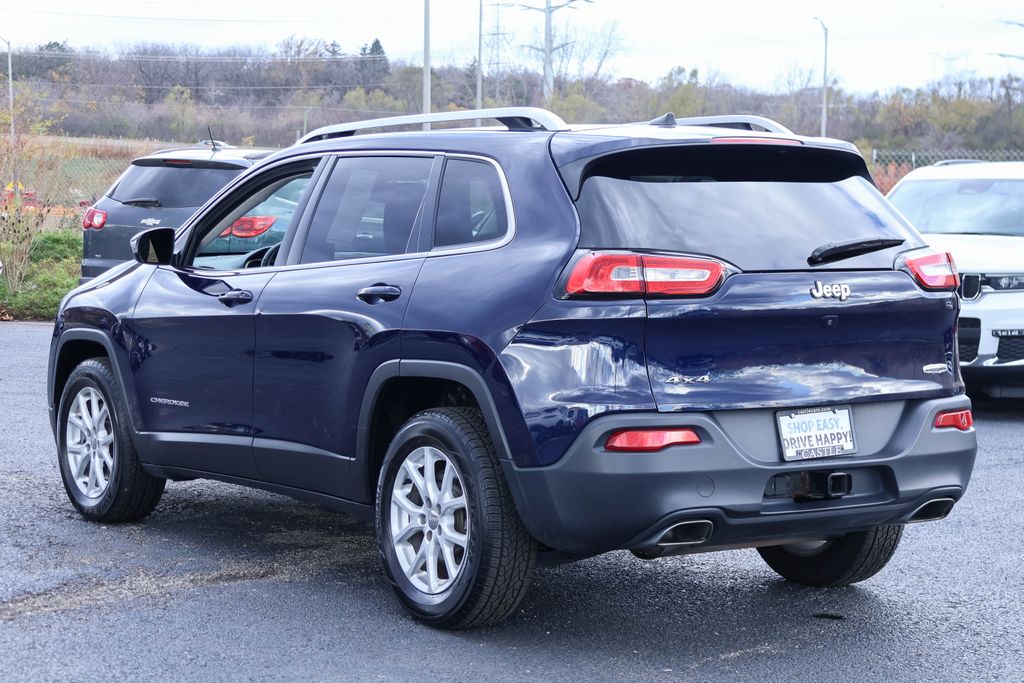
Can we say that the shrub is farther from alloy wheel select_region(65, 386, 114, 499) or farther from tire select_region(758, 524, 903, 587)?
tire select_region(758, 524, 903, 587)

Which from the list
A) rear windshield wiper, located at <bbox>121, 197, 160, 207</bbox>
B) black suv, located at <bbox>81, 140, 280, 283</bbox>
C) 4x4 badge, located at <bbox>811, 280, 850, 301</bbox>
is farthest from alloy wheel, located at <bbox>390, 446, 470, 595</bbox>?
rear windshield wiper, located at <bbox>121, 197, 160, 207</bbox>

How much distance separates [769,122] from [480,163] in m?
1.21

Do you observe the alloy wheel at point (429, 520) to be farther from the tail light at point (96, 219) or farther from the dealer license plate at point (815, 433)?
the tail light at point (96, 219)

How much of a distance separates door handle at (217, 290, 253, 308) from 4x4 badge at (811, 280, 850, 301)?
238cm

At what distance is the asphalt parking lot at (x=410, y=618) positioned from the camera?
469 cm

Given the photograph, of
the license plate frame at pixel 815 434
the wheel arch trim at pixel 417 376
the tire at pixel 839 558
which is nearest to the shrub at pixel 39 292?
the wheel arch trim at pixel 417 376

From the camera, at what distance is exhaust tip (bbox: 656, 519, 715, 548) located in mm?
Result: 4516

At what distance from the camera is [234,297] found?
19.5 feet

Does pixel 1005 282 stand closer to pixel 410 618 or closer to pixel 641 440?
pixel 410 618

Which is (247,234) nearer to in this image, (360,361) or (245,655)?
(360,361)

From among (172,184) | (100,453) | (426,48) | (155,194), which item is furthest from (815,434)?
(426,48)

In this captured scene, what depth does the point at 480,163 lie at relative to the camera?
5.16 m

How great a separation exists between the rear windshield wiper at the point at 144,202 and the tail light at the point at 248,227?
6616 millimetres

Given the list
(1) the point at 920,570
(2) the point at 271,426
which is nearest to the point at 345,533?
(2) the point at 271,426
